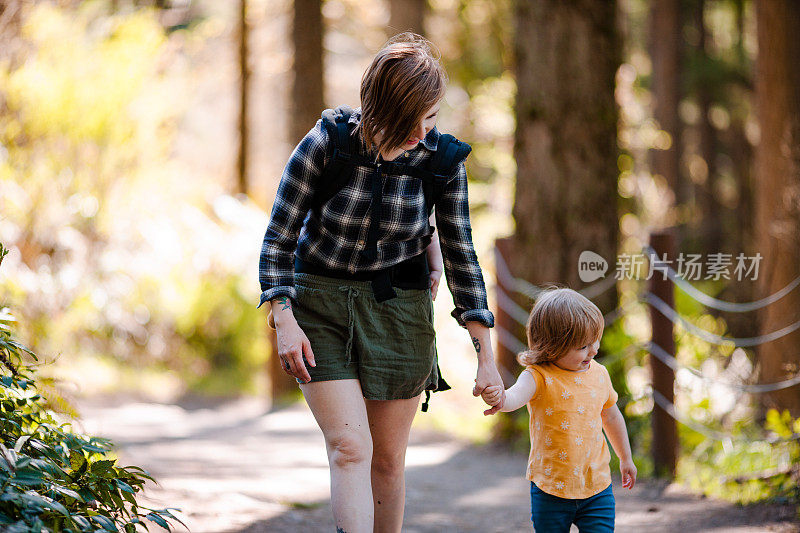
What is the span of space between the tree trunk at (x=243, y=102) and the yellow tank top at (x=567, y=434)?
40.9ft

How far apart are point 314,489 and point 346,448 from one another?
2860mm

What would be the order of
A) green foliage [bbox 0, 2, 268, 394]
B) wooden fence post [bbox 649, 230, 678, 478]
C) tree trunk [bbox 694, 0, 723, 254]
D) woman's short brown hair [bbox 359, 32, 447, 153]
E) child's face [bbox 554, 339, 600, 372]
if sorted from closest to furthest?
woman's short brown hair [bbox 359, 32, 447, 153] < child's face [bbox 554, 339, 600, 372] < wooden fence post [bbox 649, 230, 678, 478] < green foliage [bbox 0, 2, 268, 394] < tree trunk [bbox 694, 0, 723, 254]

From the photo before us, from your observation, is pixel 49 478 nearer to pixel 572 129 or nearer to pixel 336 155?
pixel 336 155

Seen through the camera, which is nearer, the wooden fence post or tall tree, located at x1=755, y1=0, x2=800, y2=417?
the wooden fence post

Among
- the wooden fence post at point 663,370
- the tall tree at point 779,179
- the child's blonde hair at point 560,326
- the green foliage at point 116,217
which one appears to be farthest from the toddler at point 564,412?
the green foliage at point 116,217

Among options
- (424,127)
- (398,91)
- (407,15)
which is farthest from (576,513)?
(407,15)

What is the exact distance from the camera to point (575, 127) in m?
6.47

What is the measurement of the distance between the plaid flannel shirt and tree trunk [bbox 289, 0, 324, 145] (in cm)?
692

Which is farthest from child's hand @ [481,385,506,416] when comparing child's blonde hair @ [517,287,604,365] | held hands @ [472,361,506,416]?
child's blonde hair @ [517,287,604,365]

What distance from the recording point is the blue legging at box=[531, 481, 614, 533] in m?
2.76

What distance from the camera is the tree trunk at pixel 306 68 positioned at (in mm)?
9672

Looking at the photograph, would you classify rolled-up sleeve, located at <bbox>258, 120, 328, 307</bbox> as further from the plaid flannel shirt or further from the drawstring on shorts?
the drawstring on shorts

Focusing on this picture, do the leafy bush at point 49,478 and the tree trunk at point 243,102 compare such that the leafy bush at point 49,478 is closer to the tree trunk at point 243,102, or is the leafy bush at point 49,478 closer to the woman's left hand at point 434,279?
the woman's left hand at point 434,279

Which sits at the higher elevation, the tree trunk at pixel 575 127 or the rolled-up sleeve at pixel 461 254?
the tree trunk at pixel 575 127
